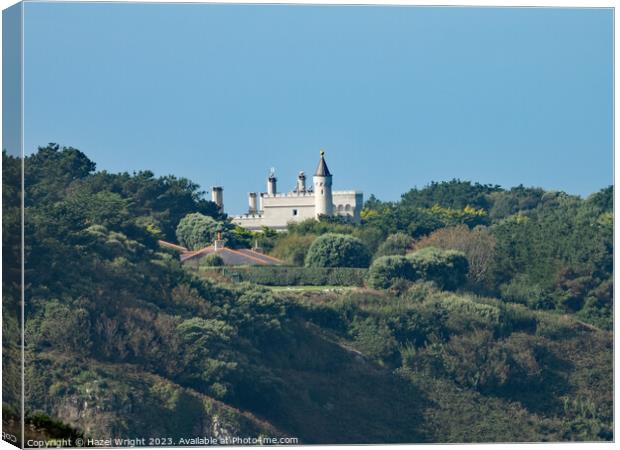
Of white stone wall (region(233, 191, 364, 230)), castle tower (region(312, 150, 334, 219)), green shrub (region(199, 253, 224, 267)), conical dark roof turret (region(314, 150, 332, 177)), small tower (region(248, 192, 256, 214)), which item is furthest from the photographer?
white stone wall (region(233, 191, 364, 230))

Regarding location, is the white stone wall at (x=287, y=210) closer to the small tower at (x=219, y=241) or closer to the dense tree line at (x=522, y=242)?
the dense tree line at (x=522, y=242)

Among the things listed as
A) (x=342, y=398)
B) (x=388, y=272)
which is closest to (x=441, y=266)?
(x=388, y=272)

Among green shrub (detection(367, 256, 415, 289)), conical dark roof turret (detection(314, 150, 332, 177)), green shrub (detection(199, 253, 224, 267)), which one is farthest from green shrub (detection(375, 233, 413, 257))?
green shrub (detection(199, 253, 224, 267))

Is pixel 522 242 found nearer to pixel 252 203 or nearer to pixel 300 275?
pixel 300 275

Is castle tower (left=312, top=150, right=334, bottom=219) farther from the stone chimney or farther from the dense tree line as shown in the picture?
the stone chimney

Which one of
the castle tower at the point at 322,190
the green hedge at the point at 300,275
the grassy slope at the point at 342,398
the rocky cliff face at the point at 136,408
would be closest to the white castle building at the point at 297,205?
the castle tower at the point at 322,190

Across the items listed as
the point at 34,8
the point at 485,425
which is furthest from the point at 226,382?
the point at 34,8
